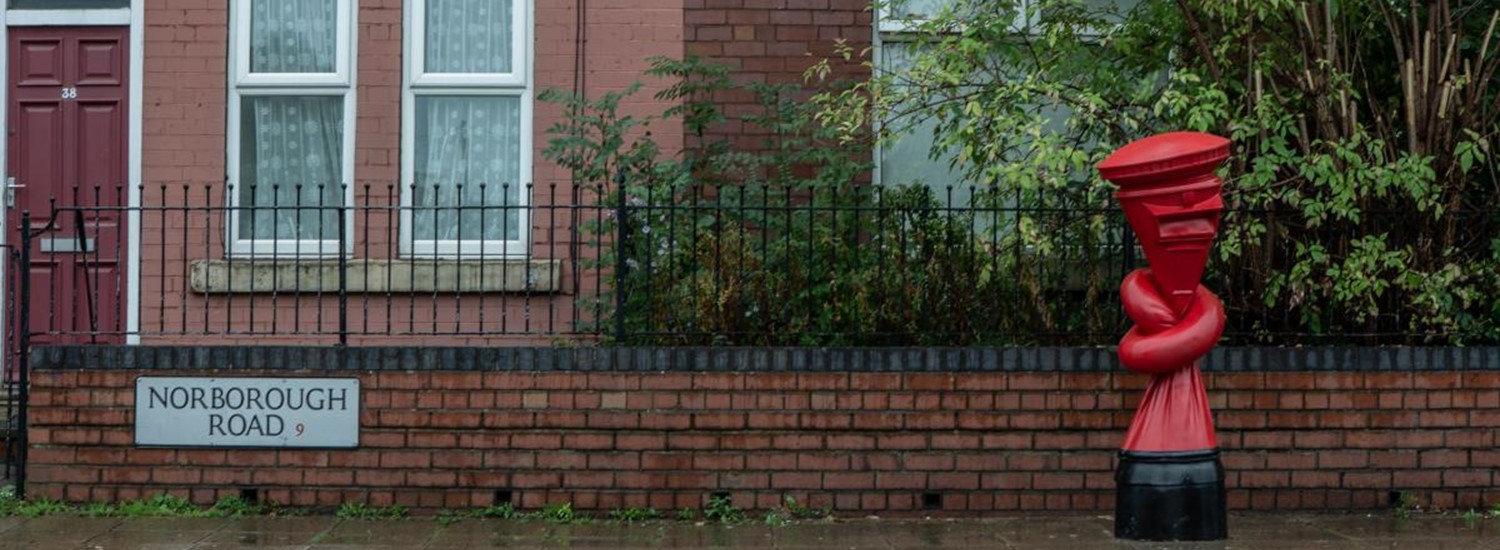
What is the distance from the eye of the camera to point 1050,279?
9.33m

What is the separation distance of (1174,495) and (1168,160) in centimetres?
152

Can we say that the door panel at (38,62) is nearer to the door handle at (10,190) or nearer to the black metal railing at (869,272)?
the door handle at (10,190)

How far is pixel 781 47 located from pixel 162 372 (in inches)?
162

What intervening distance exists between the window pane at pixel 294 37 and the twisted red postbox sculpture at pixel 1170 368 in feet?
17.2

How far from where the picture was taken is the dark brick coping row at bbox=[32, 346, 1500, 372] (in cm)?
893

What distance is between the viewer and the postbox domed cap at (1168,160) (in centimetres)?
763

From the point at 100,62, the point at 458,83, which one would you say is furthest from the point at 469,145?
the point at 100,62

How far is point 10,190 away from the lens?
10961 millimetres

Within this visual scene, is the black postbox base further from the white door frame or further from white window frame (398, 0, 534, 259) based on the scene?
the white door frame

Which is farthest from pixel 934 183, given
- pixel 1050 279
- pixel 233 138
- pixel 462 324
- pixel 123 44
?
pixel 123 44

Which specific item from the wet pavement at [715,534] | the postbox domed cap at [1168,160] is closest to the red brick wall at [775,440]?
the wet pavement at [715,534]

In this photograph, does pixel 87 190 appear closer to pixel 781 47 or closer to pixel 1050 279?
pixel 781 47

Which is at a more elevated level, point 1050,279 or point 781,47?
point 781,47

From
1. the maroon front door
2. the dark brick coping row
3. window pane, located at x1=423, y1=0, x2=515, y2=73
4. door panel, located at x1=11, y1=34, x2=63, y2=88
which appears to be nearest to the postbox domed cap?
the dark brick coping row
